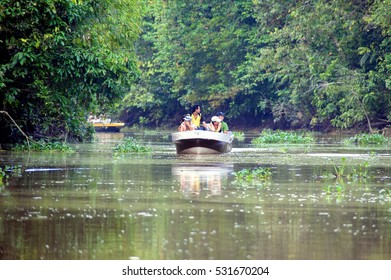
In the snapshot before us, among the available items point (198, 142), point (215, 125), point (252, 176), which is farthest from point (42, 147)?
point (252, 176)

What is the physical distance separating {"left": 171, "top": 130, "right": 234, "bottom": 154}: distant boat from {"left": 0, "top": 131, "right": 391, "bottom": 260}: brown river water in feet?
30.8

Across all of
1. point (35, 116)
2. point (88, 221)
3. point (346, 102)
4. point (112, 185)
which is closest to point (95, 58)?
point (35, 116)

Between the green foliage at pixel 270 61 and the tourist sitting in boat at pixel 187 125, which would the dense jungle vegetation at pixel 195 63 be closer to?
the green foliage at pixel 270 61

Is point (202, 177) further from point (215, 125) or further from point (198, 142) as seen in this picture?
point (215, 125)

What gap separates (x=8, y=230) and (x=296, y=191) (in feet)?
21.9

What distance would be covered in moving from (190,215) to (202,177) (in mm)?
7538

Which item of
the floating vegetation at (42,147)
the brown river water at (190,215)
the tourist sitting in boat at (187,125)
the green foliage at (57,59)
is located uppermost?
the green foliage at (57,59)

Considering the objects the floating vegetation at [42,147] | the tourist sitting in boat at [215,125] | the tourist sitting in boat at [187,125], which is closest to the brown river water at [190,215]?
the floating vegetation at [42,147]

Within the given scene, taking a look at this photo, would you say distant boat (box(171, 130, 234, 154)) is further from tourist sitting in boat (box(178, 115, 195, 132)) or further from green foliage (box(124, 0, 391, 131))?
green foliage (box(124, 0, 391, 131))

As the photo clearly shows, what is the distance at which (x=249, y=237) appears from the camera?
1191 centimetres

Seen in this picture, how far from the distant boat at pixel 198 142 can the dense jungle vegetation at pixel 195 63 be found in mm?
2599

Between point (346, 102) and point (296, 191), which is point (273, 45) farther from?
point (296, 191)

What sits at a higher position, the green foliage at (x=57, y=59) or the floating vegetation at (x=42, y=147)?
the green foliage at (x=57, y=59)

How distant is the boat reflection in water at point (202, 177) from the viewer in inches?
710
